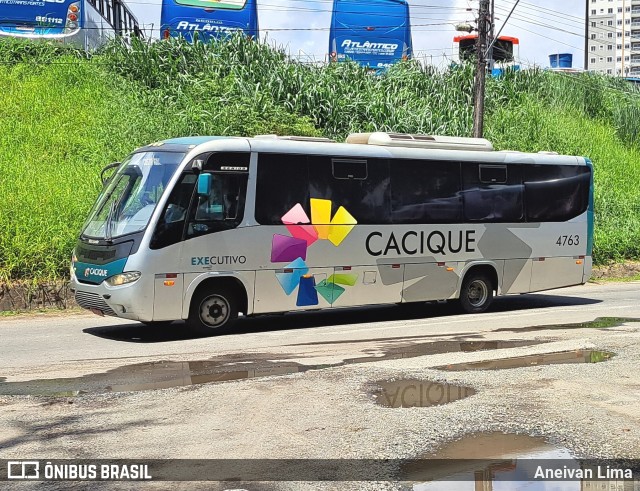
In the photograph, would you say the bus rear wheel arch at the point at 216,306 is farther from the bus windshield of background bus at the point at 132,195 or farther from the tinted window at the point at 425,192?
the tinted window at the point at 425,192

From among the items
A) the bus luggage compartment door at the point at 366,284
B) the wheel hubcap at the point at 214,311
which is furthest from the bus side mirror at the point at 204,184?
the bus luggage compartment door at the point at 366,284

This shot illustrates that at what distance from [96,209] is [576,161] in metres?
9.70

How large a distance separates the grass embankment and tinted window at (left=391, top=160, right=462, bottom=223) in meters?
6.65

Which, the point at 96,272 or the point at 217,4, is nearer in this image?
the point at 96,272

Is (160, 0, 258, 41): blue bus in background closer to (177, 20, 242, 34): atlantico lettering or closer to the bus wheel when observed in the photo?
(177, 20, 242, 34): atlantico lettering

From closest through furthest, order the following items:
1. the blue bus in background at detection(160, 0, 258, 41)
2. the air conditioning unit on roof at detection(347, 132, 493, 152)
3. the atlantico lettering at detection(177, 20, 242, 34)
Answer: the air conditioning unit on roof at detection(347, 132, 493, 152) < the blue bus in background at detection(160, 0, 258, 41) < the atlantico lettering at detection(177, 20, 242, 34)

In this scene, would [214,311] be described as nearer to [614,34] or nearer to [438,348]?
[438,348]

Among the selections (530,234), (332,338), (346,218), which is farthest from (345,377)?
(530,234)

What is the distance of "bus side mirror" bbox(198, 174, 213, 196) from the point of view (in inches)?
486

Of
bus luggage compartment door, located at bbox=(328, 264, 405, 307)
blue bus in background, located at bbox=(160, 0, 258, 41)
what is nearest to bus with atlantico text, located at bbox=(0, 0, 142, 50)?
blue bus in background, located at bbox=(160, 0, 258, 41)

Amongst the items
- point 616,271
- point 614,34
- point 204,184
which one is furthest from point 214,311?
point 614,34

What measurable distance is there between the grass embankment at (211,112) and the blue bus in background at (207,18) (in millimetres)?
536

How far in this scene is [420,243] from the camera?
1497cm

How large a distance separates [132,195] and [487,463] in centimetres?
778
